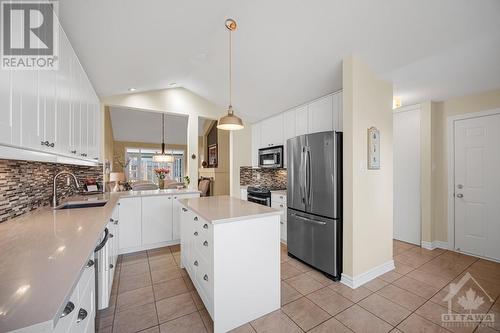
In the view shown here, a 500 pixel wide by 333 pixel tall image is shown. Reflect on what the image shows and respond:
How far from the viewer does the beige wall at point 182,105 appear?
3.92 meters

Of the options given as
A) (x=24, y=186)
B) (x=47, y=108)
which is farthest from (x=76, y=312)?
(x=24, y=186)

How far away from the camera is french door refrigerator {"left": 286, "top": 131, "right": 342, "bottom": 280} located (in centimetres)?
242

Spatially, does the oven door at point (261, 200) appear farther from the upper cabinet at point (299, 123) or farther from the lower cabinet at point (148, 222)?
the lower cabinet at point (148, 222)

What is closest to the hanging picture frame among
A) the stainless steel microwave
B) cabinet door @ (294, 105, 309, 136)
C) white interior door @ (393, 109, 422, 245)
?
cabinet door @ (294, 105, 309, 136)

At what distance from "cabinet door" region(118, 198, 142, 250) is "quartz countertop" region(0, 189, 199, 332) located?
142cm

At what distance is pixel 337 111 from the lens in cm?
290

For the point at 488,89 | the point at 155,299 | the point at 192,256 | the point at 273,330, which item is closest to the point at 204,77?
the point at 192,256

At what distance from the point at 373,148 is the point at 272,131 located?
2.15m

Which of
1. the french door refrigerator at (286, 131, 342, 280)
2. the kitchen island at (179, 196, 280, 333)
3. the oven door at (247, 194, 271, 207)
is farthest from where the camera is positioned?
the oven door at (247, 194, 271, 207)

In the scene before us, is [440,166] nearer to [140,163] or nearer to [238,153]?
[238,153]

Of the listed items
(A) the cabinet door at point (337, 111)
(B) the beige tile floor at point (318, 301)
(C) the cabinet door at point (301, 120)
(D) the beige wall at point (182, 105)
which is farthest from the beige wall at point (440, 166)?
(D) the beige wall at point (182, 105)

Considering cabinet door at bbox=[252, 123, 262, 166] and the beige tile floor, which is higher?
cabinet door at bbox=[252, 123, 262, 166]

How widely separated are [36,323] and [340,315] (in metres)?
2.09

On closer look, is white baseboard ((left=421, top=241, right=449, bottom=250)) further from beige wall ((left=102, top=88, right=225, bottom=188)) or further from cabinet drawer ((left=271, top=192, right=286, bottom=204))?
beige wall ((left=102, top=88, right=225, bottom=188))
